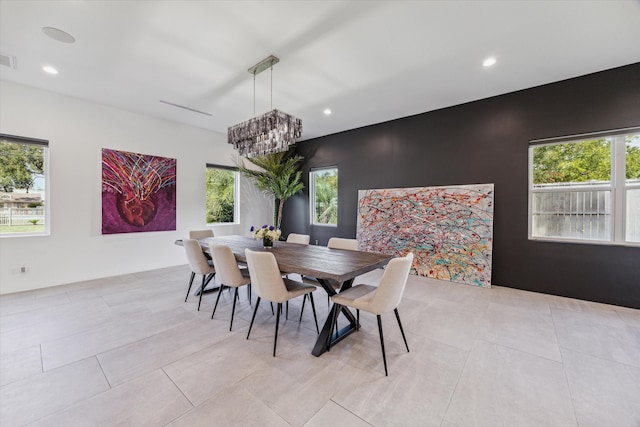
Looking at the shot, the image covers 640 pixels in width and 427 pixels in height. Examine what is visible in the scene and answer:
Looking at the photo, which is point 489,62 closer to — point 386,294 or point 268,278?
point 386,294

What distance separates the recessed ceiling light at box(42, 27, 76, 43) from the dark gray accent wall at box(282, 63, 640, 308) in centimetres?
441

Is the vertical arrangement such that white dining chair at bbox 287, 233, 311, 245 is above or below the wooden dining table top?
above

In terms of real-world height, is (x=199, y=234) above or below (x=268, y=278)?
above

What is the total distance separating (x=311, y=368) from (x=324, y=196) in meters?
4.47

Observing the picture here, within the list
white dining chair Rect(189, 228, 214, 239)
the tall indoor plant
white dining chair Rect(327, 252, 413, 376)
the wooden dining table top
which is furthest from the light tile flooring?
the tall indoor plant

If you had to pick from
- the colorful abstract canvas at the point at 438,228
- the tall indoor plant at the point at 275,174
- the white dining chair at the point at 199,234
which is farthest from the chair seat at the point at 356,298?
the tall indoor plant at the point at 275,174

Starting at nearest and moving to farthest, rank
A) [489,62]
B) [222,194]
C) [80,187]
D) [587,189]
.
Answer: [489,62], [587,189], [80,187], [222,194]

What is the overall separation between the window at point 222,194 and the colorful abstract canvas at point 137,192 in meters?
0.79

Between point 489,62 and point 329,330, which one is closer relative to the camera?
point 329,330

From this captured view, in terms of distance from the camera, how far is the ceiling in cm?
215

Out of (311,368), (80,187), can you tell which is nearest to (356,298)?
(311,368)

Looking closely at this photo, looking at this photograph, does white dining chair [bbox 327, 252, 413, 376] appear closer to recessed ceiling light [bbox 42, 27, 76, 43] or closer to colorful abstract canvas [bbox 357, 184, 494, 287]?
colorful abstract canvas [bbox 357, 184, 494, 287]

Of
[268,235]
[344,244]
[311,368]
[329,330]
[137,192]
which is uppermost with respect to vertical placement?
[137,192]

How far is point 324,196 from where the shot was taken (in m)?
6.07
